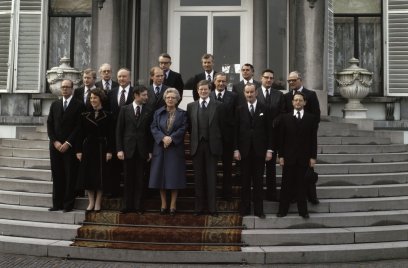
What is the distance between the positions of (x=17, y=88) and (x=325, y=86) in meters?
7.91

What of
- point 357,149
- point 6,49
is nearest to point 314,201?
point 357,149

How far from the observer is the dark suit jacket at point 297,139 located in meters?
6.80

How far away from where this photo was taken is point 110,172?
7.18m

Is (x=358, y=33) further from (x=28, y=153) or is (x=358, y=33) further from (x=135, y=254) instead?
(x=135, y=254)

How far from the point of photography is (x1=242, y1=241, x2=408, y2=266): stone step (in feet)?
20.1

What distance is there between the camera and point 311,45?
11.1m

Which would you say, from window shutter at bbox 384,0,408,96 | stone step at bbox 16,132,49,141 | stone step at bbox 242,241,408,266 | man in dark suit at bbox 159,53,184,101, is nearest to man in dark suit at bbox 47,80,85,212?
man in dark suit at bbox 159,53,184,101

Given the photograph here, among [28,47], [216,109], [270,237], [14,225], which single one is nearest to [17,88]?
[28,47]

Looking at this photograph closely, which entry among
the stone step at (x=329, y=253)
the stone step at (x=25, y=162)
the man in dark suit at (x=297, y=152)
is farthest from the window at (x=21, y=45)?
the stone step at (x=329, y=253)

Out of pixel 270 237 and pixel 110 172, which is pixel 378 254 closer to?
pixel 270 237

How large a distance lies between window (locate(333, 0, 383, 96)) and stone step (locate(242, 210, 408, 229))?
6.07 m

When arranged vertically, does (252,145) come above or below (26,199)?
above

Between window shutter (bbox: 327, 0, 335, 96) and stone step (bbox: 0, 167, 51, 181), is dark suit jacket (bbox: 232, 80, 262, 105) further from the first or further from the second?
window shutter (bbox: 327, 0, 335, 96)

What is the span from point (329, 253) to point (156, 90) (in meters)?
3.64
